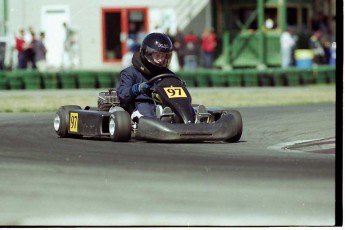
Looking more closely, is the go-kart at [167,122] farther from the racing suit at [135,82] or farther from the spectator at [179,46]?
the spectator at [179,46]

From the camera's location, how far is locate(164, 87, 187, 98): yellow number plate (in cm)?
1172

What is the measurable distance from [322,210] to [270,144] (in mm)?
4366

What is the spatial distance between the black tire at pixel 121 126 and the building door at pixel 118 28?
2430 cm

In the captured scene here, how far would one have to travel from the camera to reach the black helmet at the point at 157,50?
1216cm

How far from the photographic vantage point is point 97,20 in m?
36.7

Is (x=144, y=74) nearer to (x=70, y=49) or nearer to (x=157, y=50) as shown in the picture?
(x=157, y=50)

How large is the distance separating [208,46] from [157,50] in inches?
853

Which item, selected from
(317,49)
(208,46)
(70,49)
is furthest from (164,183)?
(70,49)

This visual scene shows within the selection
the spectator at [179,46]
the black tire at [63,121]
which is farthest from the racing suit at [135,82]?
the spectator at [179,46]

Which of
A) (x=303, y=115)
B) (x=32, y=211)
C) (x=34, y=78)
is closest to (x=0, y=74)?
(x=34, y=78)

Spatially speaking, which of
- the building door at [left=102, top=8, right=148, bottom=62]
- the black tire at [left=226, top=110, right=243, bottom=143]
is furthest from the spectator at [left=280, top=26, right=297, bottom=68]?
the black tire at [left=226, top=110, right=243, bottom=143]

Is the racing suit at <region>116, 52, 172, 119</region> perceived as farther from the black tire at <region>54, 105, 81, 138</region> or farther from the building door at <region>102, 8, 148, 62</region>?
the building door at <region>102, 8, 148, 62</region>

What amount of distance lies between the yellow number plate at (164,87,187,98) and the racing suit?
0.34 meters

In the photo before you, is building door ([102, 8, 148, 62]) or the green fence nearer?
the green fence
